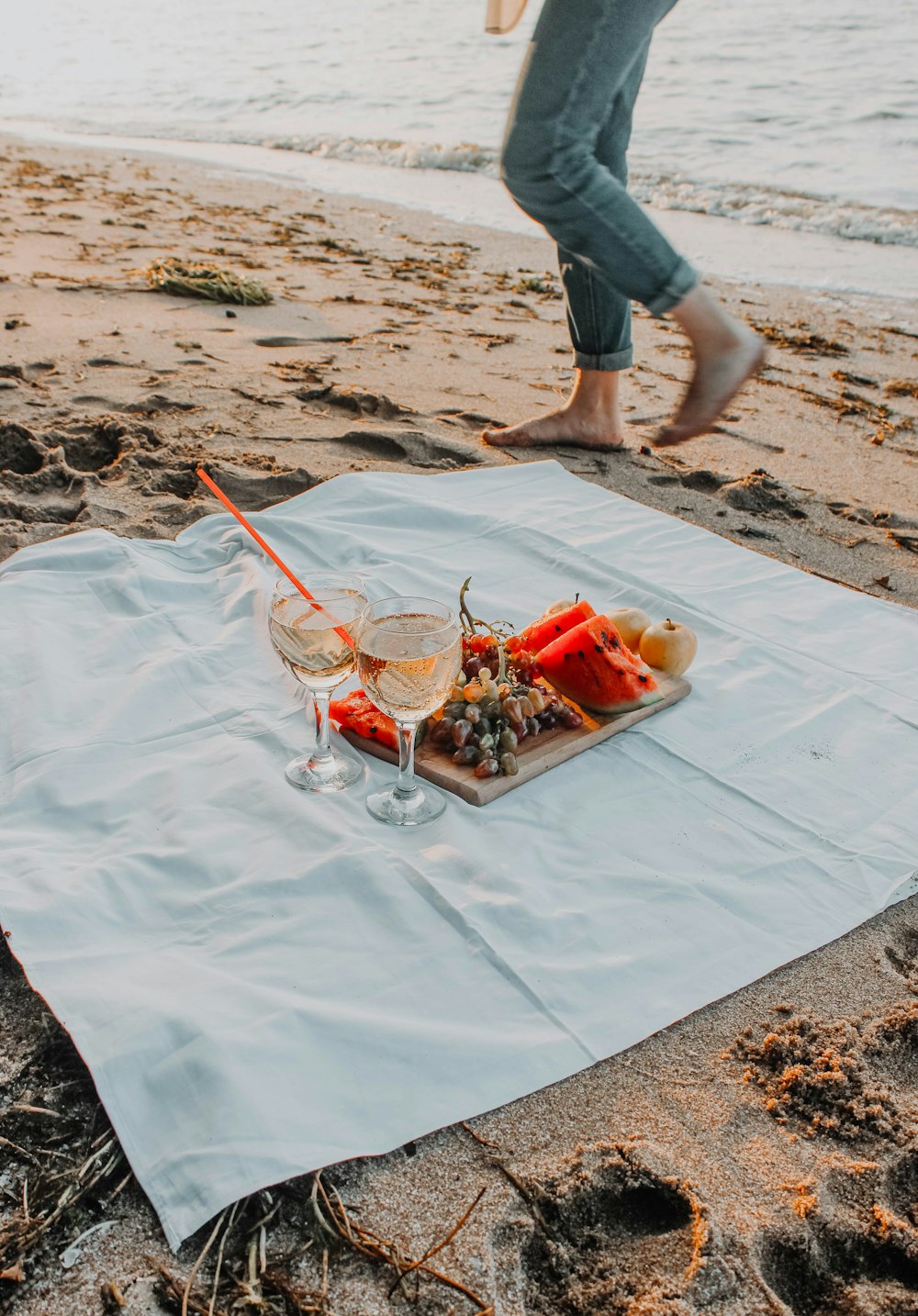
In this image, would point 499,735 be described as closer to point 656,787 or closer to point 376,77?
point 656,787

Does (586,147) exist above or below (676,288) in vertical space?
above

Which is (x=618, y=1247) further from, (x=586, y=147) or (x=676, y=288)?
(x=586, y=147)

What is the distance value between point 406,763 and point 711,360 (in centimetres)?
177

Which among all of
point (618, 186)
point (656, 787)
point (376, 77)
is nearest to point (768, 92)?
point (376, 77)

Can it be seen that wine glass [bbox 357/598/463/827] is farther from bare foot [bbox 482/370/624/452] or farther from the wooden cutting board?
bare foot [bbox 482/370/624/452]

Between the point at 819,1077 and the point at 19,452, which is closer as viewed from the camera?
the point at 819,1077

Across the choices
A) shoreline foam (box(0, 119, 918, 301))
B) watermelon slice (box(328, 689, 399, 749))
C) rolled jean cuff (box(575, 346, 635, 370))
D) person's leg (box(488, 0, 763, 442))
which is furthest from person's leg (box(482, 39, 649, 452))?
shoreline foam (box(0, 119, 918, 301))

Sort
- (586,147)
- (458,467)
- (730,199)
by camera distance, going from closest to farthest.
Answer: (586,147) → (458,467) → (730,199)

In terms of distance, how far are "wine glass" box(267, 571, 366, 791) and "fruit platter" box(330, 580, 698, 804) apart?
0.12 m

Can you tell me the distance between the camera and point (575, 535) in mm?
3275

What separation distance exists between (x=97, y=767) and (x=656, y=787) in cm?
123

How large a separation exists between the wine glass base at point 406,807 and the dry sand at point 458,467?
0.61 m

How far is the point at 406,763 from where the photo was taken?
2.01m

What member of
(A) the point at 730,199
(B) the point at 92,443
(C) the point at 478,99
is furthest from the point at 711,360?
(C) the point at 478,99
